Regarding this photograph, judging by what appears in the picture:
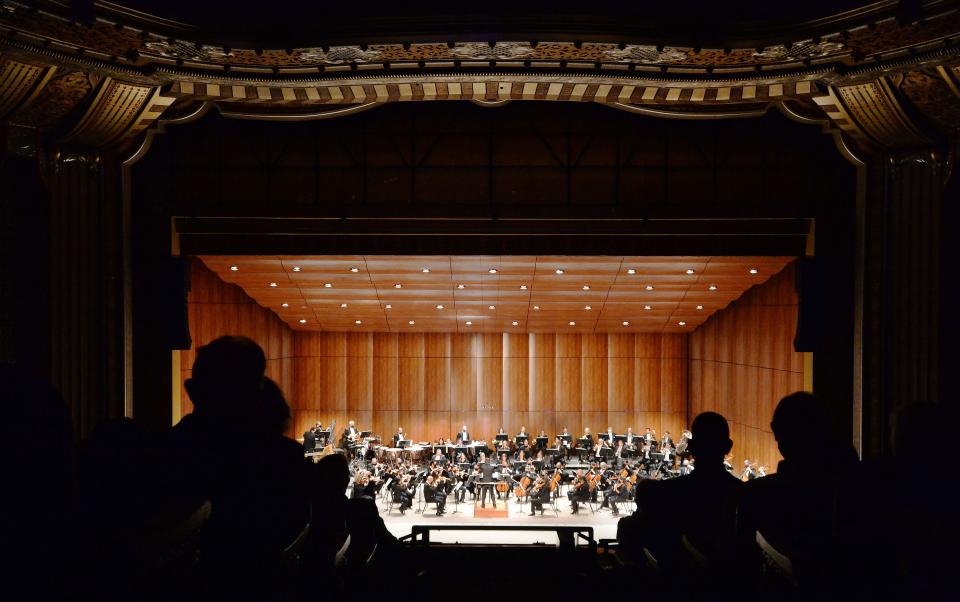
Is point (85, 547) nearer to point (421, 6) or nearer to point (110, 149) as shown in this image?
point (421, 6)

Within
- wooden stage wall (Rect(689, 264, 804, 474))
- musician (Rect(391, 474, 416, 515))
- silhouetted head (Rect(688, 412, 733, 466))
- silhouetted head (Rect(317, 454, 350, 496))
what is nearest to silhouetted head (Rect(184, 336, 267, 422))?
silhouetted head (Rect(317, 454, 350, 496))

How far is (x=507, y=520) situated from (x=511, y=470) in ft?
4.20

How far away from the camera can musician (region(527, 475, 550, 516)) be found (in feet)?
36.6

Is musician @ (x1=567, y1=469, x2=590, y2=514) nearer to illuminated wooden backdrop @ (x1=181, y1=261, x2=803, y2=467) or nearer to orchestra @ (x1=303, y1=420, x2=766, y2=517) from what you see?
orchestra @ (x1=303, y1=420, x2=766, y2=517)

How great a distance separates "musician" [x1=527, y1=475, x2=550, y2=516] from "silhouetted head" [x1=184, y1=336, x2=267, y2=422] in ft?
32.8

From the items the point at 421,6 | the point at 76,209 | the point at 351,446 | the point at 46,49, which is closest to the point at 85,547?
the point at 421,6

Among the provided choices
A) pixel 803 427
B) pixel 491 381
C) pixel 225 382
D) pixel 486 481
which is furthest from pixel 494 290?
pixel 225 382

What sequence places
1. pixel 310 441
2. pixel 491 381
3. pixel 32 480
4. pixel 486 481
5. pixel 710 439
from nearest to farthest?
pixel 32 480 < pixel 710 439 < pixel 486 481 < pixel 310 441 < pixel 491 381

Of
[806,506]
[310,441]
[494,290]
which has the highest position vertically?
[494,290]

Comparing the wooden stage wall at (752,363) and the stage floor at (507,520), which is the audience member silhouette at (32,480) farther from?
the wooden stage wall at (752,363)

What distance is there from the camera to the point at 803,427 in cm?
198

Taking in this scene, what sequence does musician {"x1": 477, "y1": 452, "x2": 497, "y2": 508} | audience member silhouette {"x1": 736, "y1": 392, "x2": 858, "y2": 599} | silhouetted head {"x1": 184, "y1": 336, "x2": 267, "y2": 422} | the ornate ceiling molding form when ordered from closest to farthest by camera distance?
silhouetted head {"x1": 184, "y1": 336, "x2": 267, "y2": 422} → audience member silhouette {"x1": 736, "y1": 392, "x2": 858, "y2": 599} → the ornate ceiling molding → musician {"x1": 477, "y1": 452, "x2": 497, "y2": 508}

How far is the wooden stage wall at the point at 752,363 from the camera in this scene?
13.3m

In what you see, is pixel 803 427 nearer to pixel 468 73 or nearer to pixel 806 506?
pixel 806 506
